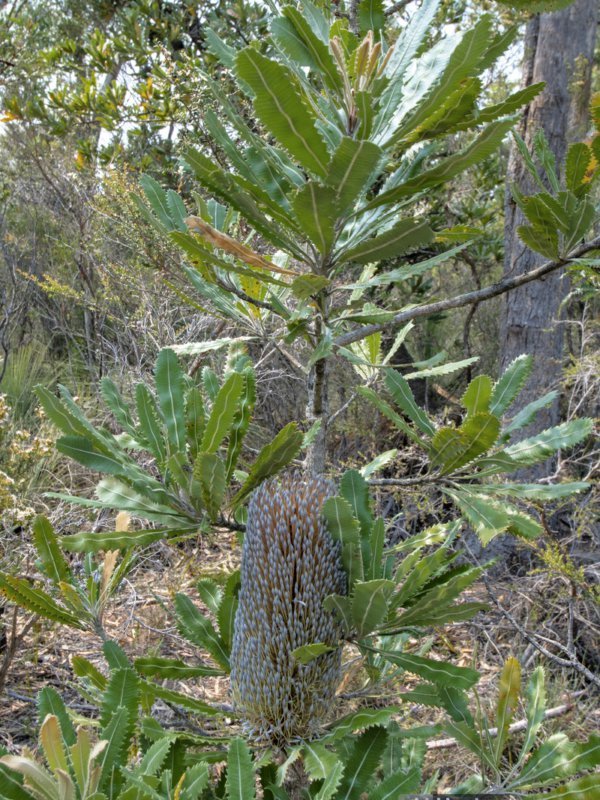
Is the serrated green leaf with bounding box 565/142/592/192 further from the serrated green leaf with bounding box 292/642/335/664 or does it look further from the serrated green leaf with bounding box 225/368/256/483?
the serrated green leaf with bounding box 292/642/335/664

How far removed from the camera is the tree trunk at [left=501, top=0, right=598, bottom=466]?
416 cm

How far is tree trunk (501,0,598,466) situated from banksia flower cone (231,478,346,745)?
3.34 meters

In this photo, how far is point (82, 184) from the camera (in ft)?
17.8

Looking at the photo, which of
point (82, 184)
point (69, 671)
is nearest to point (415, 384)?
point (82, 184)

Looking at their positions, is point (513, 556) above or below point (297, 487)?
below

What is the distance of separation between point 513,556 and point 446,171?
139 inches

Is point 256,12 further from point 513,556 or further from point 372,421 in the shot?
point 513,556

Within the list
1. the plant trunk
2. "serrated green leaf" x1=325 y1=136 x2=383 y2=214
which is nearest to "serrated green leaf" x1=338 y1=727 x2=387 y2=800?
the plant trunk

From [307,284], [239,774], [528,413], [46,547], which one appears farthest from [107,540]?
[528,413]

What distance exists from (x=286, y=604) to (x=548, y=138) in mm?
4022

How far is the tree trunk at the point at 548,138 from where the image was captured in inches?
164

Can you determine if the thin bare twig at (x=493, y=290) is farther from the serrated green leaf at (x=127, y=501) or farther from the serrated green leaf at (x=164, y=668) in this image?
the serrated green leaf at (x=164, y=668)

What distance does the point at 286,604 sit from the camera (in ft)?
3.29

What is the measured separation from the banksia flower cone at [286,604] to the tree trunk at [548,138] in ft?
11.0
